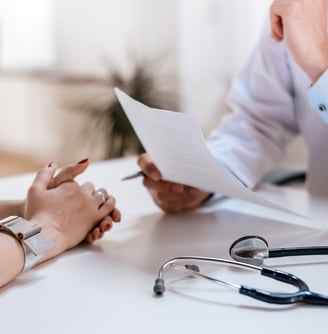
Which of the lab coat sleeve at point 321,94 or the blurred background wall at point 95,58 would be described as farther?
the blurred background wall at point 95,58

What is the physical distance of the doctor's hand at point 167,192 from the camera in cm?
88

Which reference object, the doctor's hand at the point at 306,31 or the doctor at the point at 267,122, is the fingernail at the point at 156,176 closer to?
the doctor at the point at 267,122

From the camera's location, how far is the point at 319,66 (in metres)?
0.81

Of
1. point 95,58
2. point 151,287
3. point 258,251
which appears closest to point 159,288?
point 151,287

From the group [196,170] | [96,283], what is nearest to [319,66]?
[196,170]

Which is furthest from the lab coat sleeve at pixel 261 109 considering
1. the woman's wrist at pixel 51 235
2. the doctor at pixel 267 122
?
the woman's wrist at pixel 51 235

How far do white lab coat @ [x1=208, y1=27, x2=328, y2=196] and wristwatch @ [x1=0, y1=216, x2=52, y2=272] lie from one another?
1.55 feet

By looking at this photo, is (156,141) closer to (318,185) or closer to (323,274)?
(323,274)

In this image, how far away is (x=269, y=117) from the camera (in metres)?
Result: 1.14

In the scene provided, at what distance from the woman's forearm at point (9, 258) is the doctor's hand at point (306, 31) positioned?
1.49 feet

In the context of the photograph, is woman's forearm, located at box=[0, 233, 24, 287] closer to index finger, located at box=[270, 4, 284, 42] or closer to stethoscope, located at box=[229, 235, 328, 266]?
stethoscope, located at box=[229, 235, 328, 266]

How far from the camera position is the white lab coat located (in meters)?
1.09

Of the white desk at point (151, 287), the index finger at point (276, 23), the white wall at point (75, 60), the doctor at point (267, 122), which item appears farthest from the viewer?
the white wall at point (75, 60)

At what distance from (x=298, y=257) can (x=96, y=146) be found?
9.35ft
